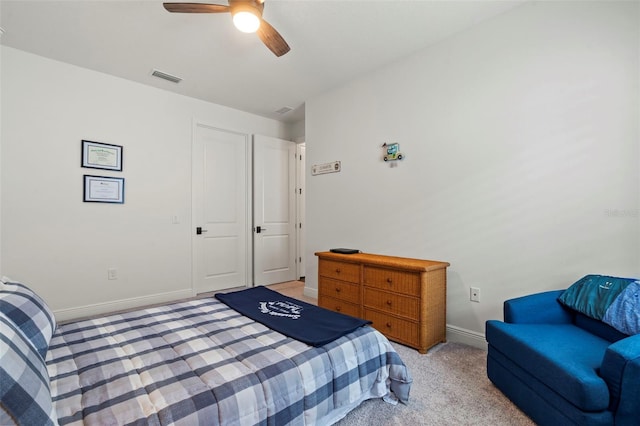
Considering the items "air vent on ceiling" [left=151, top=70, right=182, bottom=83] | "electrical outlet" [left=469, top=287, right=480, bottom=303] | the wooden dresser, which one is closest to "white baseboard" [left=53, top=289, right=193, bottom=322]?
the wooden dresser

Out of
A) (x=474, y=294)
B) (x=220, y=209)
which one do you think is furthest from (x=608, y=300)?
(x=220, y=209)

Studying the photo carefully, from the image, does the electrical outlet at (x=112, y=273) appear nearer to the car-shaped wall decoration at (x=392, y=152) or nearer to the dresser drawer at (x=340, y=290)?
the dresser drawer at (x=340, y=290)

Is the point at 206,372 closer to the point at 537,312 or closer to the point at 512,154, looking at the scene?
the point at 537,312

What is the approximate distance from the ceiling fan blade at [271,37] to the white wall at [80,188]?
6.90 feet

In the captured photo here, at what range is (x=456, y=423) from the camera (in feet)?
5.03

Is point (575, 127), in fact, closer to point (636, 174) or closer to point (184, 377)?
point (636, 174)

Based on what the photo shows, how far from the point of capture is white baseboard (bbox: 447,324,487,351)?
7.80ft

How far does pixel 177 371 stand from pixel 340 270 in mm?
1923

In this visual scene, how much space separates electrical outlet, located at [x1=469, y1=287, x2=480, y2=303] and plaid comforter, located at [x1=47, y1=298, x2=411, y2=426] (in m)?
1.16

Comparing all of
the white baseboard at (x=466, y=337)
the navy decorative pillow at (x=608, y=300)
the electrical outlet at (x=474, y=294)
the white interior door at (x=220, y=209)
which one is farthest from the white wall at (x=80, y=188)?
the navy decorative pillow at (x=608, y=300)

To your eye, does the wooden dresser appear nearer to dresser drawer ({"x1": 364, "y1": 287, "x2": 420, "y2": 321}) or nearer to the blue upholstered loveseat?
dresser drawer ({"x1": 364, "y1": 287, "x2": 420, "y2": 321})

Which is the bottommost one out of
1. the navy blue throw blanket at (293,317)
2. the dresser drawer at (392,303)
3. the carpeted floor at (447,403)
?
the carpeted floor at (447,403)

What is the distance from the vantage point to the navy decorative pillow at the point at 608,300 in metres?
1.50

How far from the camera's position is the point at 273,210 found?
4.61 m
